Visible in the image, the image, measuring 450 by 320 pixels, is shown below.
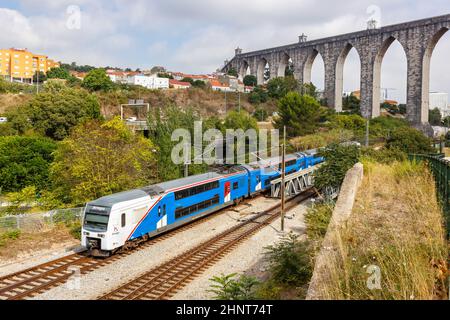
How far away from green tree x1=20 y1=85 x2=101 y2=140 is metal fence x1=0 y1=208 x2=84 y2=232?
23.4m

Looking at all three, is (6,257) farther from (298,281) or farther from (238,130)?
(238,130)

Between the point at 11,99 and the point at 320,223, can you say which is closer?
the point at 320,223

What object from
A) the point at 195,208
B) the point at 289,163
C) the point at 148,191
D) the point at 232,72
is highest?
the point at 232,72

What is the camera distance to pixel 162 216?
662 inches

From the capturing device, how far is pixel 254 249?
51.8 feet

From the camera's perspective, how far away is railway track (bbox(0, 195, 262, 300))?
1143 cm

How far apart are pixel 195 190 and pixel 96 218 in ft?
19.2

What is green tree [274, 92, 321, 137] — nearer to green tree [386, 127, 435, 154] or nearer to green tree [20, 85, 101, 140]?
green tree [386, 127, 435, 154]

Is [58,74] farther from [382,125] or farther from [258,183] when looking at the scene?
[258,183]

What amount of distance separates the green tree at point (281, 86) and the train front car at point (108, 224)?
7385 centimetres

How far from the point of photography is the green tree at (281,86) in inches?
3381

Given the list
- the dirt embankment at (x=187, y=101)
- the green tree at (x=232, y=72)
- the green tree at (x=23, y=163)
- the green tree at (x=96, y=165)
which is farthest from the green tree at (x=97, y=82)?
the green tree at (x=232, y=72)

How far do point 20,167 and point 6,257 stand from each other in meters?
18.7

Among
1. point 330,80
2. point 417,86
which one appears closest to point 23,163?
point 417,86
